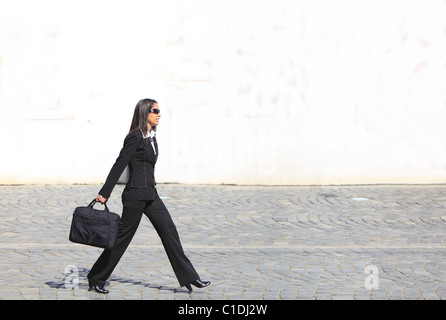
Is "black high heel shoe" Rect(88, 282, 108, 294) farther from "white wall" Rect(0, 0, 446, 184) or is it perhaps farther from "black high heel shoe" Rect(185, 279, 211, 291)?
"white wall" Rect(0, 0, 446, 184)

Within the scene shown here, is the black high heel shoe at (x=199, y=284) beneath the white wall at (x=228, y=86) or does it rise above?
beneath

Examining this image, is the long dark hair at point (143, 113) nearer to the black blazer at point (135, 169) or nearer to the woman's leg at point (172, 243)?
the black blazer at point (135, 169)

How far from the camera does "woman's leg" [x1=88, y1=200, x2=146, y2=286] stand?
7.97m

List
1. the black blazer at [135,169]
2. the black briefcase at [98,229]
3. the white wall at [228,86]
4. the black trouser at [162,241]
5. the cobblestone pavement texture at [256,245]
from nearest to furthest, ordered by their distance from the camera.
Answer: the black briefcase at [98,229] → the black blazer at [135,169] → the black trouser at [162,241] → the cobblestone pavement texture at [256,245] → the white wall at [228,86]

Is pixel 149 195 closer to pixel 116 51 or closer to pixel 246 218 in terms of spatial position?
pixel 246 218

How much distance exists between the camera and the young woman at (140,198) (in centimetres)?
793

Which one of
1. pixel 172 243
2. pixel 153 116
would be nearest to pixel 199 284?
pixel 172 243

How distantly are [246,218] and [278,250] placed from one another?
209cm

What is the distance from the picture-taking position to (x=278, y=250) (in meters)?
10.1

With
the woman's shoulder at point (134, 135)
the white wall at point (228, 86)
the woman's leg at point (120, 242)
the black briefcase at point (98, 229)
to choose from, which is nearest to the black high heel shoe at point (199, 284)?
the woman's leg at point (120, 242)

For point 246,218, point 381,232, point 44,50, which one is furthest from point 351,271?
point 44,50

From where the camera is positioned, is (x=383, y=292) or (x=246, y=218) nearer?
(x=383, y=292)

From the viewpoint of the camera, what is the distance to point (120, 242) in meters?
8.03
